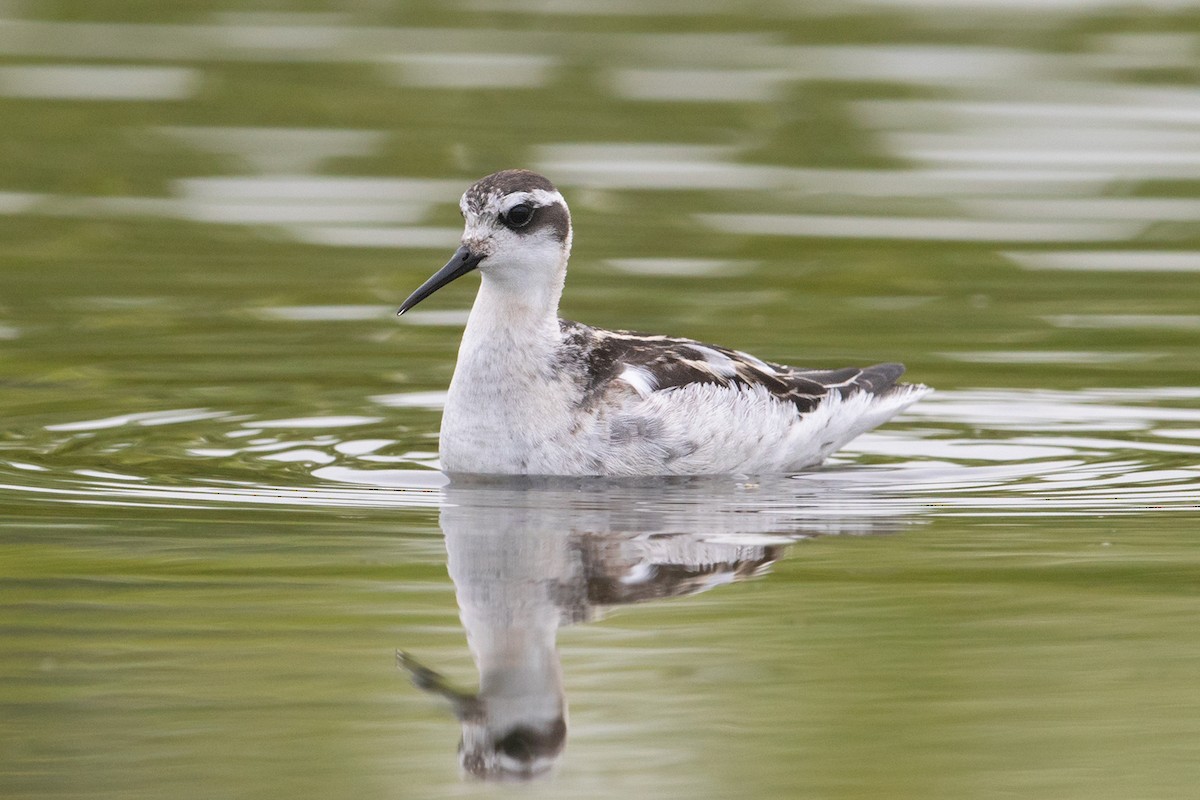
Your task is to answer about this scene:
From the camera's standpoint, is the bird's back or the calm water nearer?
the calm water

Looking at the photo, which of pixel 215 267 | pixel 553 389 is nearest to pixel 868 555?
pixel 553 389

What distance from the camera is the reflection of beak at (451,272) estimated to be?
11.0m

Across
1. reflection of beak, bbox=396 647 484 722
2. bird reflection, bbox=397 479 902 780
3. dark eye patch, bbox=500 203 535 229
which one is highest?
dark eye patch, bbox=500 203 535 229

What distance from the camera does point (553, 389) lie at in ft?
36.4

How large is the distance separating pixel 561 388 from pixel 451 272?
0.77m

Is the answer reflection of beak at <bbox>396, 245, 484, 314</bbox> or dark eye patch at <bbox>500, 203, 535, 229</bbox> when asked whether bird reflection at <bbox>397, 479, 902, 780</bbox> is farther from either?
→ dark eye patch at <bbox>500, 203, 535, 229</bbox>

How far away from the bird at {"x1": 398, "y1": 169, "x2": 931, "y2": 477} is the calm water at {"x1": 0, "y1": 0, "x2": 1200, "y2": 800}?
0.20m

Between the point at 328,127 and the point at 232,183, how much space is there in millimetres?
2665

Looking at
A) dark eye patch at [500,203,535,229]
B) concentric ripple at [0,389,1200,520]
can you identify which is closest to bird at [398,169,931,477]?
dark eye patch at [500,203,535,229]

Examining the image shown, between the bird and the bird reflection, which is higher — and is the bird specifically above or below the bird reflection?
above

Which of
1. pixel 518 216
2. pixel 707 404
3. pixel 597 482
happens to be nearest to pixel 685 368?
pixel 707 404

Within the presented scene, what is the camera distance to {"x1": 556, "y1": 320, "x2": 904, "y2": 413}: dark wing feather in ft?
37.0

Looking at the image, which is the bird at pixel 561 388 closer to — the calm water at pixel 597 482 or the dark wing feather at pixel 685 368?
the dark wing feather at pixel 685 368

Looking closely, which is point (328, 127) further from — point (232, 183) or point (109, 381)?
point (109, 381)
